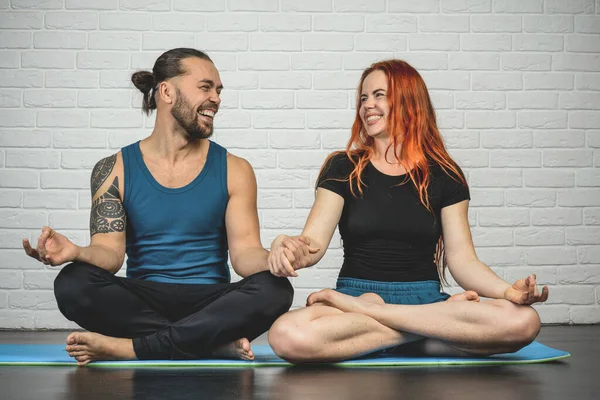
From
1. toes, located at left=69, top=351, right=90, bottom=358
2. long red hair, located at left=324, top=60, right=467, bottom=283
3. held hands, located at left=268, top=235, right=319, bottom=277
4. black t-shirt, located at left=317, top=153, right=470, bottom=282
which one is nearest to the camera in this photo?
held hands, located at left=268, top=235, right=319, bottom=277

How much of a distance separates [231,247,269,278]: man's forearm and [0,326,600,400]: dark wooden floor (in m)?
0.40

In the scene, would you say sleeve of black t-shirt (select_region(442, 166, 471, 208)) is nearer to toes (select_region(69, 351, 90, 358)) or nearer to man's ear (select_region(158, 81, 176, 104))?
man's ear (select_region(158, 81, 176, 104))

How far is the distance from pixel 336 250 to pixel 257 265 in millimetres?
1433

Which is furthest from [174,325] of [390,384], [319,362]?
[390,384]

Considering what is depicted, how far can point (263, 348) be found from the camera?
321 centimetres

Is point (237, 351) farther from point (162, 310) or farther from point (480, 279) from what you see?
point (480, 279)

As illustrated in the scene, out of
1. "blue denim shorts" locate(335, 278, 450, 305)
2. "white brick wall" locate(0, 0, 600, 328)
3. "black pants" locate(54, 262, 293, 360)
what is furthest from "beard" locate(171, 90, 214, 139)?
"white brick wall" locate(0, 0, 600, 328)

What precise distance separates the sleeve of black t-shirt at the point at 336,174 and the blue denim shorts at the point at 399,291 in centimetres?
32

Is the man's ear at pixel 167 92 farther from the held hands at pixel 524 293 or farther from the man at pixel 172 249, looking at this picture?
the held hands at pixel 524 293

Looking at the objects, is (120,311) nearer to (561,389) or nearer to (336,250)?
(561,389)

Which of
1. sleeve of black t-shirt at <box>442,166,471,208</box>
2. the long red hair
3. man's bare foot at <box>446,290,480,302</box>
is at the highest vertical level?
the long red hair

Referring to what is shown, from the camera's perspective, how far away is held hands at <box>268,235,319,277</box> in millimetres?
2508

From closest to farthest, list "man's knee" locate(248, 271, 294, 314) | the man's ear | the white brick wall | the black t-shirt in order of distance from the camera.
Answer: "man's knee" locate(248, 271, 294, 314)
the black t-shirt
the man's ear
the white brick wall

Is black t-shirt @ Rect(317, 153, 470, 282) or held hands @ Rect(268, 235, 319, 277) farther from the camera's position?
black t-shirt @ Rect(317, 153, 470, 282)
